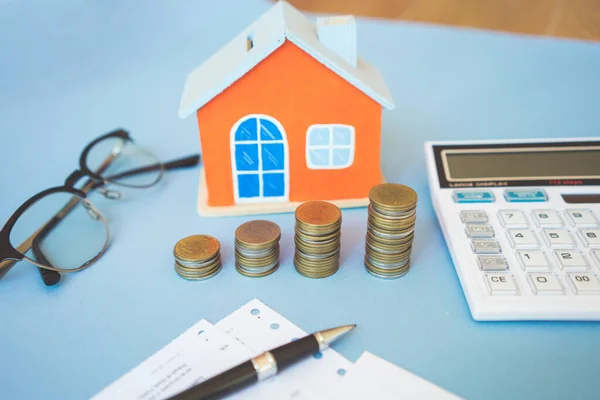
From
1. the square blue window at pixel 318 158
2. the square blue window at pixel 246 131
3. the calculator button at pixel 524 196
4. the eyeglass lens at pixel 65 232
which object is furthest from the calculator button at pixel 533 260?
the eyeglass lens at pixel 65 232

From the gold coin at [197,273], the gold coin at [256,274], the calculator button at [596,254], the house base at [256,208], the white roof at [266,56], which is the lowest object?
the house base at [256,208]

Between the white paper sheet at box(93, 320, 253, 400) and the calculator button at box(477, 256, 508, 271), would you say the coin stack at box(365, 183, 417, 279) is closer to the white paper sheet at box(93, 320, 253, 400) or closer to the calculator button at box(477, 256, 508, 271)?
the calculator button at box(477, 256, 508, 271)

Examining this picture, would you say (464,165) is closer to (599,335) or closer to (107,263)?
(599,335)

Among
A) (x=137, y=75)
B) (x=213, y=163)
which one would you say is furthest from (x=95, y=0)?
(x=213, y=163)

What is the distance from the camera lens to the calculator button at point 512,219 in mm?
736

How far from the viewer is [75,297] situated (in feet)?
2.32

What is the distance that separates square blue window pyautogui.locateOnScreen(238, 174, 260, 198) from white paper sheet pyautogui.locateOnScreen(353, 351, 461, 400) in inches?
13.7

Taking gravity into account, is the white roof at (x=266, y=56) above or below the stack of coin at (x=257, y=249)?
above

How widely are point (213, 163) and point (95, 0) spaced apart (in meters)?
0.91

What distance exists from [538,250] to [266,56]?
464mm

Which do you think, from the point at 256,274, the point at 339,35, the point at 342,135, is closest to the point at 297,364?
the point at 256,274

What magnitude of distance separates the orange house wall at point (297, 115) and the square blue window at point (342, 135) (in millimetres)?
11

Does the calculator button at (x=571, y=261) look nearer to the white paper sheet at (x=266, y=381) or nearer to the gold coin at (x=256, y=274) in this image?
the white paper sheet at (x=266, y=381)

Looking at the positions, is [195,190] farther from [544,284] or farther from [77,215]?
[544,284]
